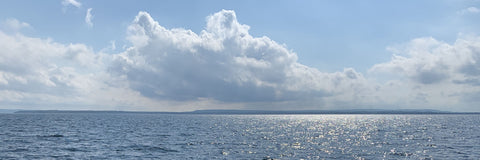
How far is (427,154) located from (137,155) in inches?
1616

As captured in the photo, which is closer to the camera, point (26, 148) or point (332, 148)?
point (26, 148)

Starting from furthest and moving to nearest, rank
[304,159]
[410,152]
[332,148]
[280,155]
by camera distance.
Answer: [332,148], [410,152], [280,155], [304,159]

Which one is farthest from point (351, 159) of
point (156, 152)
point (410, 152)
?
point (156, 152)

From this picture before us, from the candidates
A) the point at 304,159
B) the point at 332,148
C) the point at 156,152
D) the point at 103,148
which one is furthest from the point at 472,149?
the point at 103,148

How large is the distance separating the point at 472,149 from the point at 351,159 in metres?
23.8

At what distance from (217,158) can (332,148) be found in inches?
832

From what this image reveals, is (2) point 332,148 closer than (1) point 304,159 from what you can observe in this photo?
No

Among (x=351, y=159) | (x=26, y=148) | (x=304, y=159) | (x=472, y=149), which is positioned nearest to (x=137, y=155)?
(x=26, y=148)

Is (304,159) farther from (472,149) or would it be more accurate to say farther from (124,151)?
(472,149)

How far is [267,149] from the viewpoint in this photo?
5253cm

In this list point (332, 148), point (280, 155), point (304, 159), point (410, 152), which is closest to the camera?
point (304, 159)

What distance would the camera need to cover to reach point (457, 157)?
44594 mm

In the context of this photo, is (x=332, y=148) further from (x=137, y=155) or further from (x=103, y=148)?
(x=103, y=148)

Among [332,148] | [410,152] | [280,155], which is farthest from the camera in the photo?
[332,148]
